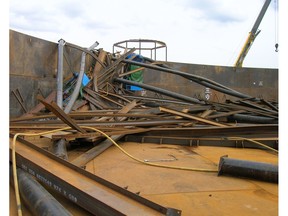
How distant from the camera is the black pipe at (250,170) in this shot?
2557mm

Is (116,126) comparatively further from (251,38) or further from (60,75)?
(251,38)

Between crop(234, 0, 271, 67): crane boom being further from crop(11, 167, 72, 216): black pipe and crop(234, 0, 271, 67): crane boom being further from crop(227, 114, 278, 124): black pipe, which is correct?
crop(11, 167, 72, 216): black pipe

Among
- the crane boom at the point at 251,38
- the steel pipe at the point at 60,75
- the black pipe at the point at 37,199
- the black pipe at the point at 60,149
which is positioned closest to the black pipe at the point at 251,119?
the steel pipe at the point at 60,75

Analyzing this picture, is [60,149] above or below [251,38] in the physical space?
below

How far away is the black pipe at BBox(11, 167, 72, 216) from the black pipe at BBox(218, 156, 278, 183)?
165cm

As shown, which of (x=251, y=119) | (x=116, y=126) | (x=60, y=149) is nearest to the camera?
(x=60, y=149)

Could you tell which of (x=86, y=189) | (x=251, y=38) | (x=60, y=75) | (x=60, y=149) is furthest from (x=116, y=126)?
(x=251, y=38)

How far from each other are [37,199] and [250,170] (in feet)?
6.25

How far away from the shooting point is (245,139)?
162 inches

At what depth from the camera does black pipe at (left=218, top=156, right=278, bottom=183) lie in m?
2.56

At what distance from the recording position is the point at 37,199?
5.85 feet

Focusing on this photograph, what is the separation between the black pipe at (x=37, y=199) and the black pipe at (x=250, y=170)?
1.65m

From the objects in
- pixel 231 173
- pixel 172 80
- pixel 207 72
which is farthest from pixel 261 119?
pixel 207 72

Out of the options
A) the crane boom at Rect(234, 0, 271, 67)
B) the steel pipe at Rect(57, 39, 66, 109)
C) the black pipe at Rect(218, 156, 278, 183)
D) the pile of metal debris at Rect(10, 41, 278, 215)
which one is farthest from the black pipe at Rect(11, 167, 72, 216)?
the crane boom at Rect(234, 0, 271, 67)
